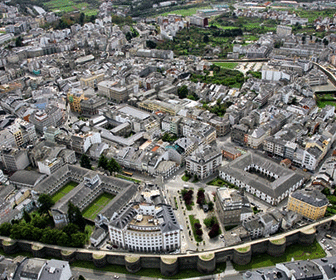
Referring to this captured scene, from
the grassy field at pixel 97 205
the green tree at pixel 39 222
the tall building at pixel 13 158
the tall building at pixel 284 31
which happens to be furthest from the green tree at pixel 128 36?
the green tree at pixel 39 222

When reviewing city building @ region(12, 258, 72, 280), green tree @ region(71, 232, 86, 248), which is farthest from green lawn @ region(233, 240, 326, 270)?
city building @ region(12, 258, 72, 280)

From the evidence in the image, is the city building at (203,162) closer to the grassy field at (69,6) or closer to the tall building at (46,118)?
the tall building at (46,118)

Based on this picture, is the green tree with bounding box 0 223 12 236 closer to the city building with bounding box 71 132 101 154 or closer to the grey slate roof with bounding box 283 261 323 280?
the city building with bounding box 71 132 101 154

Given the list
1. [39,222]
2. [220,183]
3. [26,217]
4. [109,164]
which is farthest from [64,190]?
[220,183]

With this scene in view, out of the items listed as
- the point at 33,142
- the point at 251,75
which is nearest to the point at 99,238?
the point at 33,142

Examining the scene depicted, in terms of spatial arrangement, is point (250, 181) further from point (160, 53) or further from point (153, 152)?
point (160, 53)

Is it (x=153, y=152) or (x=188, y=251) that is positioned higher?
(x=153, y=152)

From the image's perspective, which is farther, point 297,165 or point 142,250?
point 297,165

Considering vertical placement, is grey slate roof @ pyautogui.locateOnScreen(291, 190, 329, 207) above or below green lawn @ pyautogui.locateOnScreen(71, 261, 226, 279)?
above
